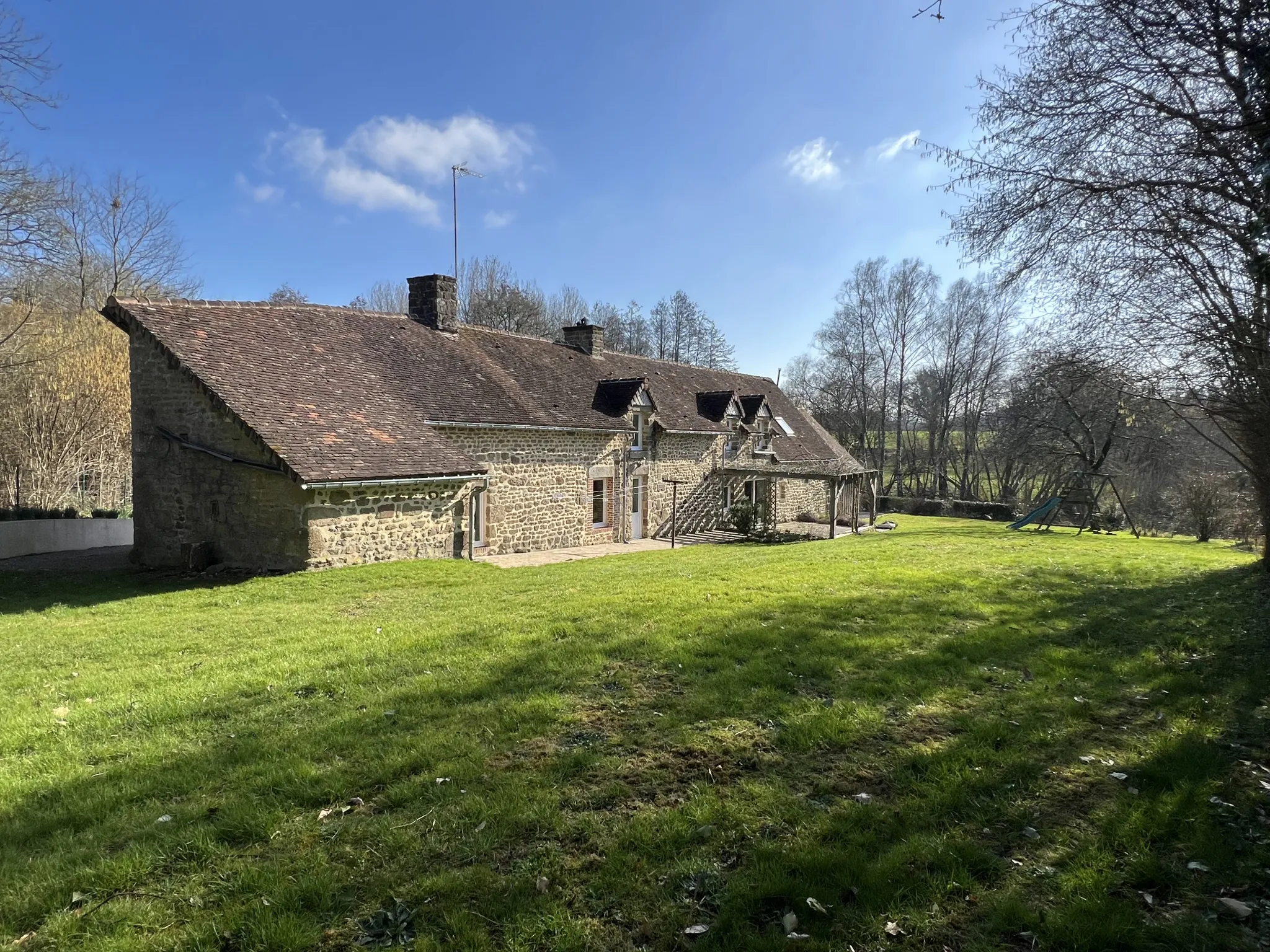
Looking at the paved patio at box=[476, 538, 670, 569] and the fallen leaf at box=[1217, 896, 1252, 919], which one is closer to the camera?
the fallen leaf at box=[1217, 896, 1252, 919]

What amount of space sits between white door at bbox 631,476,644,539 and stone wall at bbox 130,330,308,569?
10909 mm

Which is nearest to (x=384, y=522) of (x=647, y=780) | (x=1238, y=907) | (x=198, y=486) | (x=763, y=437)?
(x=198, y=486)

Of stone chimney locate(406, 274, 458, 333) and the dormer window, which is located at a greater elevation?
stone chimney locate(406, 274, 458, 333)

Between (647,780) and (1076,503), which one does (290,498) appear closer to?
(647,780)

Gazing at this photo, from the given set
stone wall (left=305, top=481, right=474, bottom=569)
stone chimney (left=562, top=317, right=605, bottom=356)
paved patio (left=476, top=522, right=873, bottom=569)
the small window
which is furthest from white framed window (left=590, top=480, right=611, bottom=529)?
stone chimney (left=562, top=317, right=605, bottom=356)

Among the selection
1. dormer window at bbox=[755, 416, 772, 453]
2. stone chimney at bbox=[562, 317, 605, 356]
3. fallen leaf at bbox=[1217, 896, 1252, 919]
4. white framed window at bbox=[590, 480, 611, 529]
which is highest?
stone chimney at bbox=[562, 317, 605, 356]

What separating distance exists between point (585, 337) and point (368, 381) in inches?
385

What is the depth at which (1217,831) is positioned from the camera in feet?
11.5

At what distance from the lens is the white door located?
69.5 feet

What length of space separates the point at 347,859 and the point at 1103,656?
6847 mm

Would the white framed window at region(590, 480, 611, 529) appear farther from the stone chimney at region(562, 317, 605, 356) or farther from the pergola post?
the pergola post

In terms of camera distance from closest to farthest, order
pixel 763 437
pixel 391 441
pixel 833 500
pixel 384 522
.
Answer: pixel 384 522 < pixel 391 441 < pixel 833 500 < pixel 763 437

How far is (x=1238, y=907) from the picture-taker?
2904 millimetres

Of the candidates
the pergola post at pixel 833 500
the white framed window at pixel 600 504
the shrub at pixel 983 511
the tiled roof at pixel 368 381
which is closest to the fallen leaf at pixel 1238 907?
the tiled roof at pixel 368 381
